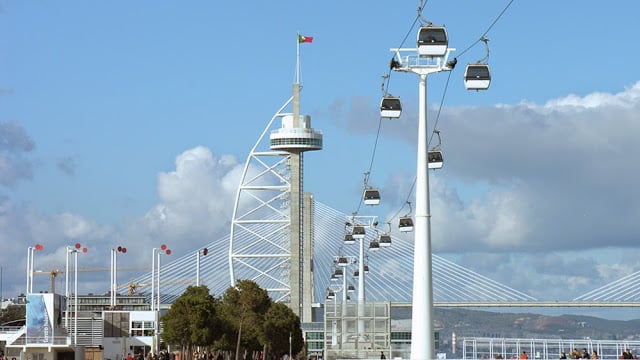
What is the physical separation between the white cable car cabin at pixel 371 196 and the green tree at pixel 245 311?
48.7 metres

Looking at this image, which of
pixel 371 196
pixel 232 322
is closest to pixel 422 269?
pixel 371 196

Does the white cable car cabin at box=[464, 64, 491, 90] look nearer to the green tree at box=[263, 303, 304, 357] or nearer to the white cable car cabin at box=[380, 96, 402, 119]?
the white cable car cabin at box=[380, 96, 402, 119]

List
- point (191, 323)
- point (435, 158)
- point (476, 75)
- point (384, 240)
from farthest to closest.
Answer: point (191, 323), point (384, 240), point (435, 158), point (476, 75)

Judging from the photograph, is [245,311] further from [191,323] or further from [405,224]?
[405,224]

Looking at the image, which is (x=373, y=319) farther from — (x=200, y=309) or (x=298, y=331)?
(x=298, y=331)

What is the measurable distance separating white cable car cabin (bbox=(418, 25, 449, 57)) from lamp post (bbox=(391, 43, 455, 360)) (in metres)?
1.55

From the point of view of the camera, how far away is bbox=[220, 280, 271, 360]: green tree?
350 feet

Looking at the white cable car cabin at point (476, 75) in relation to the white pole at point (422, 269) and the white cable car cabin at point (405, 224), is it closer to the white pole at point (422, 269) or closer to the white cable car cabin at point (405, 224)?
the white pole at point (422, 269)

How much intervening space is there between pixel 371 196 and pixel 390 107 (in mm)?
24835

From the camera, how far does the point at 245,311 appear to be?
108 m

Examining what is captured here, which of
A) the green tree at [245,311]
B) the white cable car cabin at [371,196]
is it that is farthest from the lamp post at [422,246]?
the green tree at [245,311]

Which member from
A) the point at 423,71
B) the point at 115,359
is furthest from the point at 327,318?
the point at 115,359

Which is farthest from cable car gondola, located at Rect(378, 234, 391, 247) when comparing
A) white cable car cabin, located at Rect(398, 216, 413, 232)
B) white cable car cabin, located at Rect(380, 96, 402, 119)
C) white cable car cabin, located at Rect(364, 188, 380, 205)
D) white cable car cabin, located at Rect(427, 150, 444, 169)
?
white cable car cabin, located at Rect(380, 96, 402, 119)

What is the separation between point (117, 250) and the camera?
160 metres
